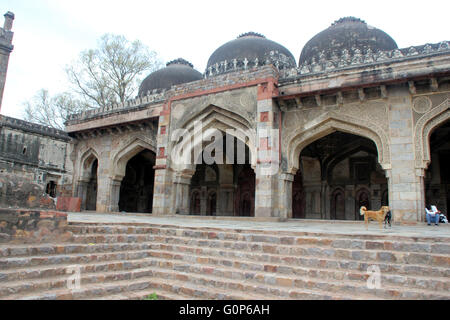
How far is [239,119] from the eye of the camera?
31.2ft

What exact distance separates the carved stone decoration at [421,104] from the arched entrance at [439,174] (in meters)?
3.33

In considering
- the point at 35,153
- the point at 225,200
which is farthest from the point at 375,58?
the point at 35,153

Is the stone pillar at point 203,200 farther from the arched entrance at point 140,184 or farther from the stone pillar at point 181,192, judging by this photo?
the stone pillar at point 181,192

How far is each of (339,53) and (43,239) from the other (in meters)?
9.94

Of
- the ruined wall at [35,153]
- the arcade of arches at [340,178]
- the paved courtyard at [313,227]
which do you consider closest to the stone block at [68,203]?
the ruined wall at [35,153]

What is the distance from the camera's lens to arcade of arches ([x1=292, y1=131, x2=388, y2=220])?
11.4 m

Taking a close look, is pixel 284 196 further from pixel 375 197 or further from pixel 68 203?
pixel 68 203

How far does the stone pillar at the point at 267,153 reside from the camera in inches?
338

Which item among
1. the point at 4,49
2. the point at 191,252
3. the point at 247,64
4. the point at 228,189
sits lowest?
the point at 191,252

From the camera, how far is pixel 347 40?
1124 cm

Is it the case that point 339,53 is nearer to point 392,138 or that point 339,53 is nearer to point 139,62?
point 392,138

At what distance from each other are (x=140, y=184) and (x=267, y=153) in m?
9.26
